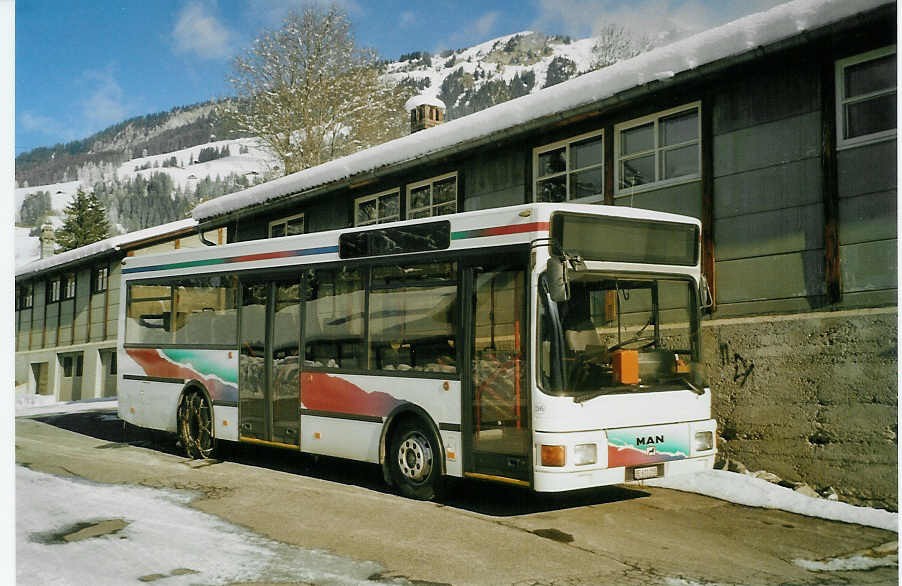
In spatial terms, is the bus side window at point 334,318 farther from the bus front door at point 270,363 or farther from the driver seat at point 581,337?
the driver seat at point 581,337

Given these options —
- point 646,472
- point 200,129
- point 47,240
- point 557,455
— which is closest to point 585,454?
point 557,455

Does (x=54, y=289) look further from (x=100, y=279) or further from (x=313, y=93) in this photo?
(x=313, y=93)

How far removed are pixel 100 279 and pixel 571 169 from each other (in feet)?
58.9

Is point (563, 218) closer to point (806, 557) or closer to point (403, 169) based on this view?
point (806, 557)

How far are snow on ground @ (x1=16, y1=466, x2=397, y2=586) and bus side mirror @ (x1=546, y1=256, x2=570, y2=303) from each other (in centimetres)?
243

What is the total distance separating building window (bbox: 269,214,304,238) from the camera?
60.7 feet

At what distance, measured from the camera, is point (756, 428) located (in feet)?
30.3

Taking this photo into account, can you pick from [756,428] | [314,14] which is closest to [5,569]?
[756,428]

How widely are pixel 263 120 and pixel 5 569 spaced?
655 inches

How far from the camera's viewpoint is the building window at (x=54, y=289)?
24375 millimetres

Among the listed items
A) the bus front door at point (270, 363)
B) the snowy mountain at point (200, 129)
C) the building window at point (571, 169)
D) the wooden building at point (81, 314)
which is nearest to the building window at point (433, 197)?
the snowy mountain at point (200, 129)

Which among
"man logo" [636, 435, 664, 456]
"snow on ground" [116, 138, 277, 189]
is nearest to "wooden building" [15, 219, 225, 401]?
"snow on ground" [116, 138, 277, 189]

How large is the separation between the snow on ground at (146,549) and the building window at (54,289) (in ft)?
57.8

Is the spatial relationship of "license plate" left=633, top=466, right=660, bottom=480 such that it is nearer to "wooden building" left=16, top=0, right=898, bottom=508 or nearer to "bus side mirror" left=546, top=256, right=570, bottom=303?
"bus side mirror" left=546, top=256, right=570, bottom=303
